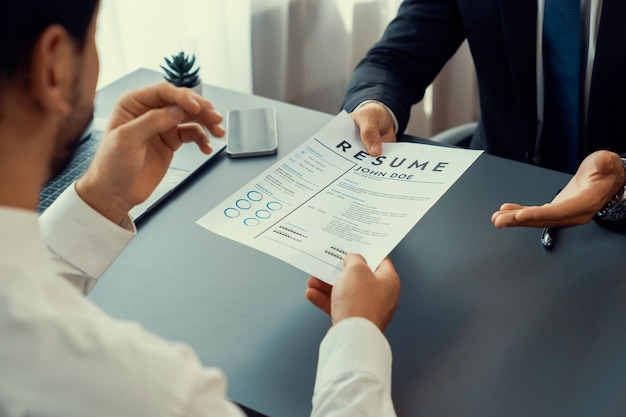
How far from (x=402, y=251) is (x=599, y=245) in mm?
269

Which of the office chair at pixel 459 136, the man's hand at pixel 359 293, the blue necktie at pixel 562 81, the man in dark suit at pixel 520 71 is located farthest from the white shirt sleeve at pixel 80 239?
the blue necktie at pixel 562 81

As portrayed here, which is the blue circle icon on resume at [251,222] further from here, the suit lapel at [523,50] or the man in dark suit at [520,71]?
the suit lapel at [523,50]

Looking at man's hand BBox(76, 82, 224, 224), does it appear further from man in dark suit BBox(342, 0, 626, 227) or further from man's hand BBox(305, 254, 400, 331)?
man in dark suit BBox(342, 0, 626, 227)

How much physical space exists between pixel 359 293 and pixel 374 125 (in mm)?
398

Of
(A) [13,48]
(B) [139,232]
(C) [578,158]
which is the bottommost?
(C) [578,158]

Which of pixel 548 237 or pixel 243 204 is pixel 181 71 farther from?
pixel 548 237

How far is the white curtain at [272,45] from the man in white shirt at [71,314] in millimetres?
989

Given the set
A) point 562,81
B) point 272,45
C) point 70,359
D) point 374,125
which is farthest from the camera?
Answer: point 272,45

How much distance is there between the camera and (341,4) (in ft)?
6.95

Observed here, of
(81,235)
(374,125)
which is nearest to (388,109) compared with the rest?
(374,125)

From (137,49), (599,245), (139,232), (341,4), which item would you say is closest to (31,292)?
(139,232)

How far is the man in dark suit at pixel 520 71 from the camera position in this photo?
127cm

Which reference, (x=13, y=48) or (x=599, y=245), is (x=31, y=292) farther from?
(x=599, y=245)

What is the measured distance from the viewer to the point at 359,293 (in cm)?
77
